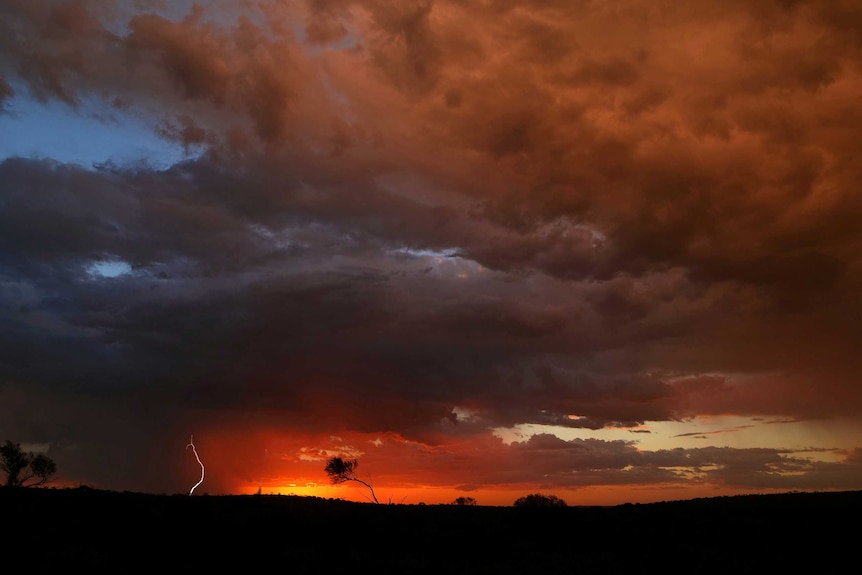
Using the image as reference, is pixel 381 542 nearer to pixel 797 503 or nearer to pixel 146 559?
pixel 146 559

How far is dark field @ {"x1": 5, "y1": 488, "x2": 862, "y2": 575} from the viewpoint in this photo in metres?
35.4

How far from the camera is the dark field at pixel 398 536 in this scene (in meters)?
35.4

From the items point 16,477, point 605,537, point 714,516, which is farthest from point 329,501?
point 16,477

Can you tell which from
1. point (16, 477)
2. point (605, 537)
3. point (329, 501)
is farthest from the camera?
point (16, 477)

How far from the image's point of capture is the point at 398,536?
42.8 m

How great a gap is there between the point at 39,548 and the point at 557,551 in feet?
91.0

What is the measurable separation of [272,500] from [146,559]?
15378 mm

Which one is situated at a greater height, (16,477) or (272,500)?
(16,477)

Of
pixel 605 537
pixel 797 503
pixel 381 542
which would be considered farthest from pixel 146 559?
pixel 797 503

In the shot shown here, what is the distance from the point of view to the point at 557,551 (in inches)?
1592

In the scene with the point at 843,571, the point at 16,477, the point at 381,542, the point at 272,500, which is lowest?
the point at 843,571

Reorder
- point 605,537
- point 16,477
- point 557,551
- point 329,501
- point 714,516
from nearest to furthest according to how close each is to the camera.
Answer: point 557,551 → point 605,537 → point 714,516 → point 329,501 → point 16,477

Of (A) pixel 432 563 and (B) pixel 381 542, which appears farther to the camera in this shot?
(B) pixel 381 542

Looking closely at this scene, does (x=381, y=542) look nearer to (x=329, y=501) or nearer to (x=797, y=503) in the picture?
(x=329, y=501)
